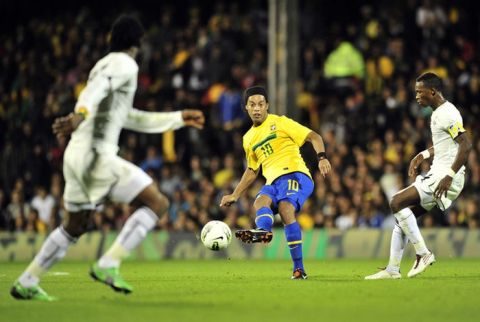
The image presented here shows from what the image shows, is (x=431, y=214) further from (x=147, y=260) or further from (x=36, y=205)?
(x=36, y=205)

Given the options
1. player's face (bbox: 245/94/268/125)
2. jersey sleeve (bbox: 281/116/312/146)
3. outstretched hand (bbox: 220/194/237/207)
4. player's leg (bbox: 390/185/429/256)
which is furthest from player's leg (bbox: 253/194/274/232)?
player's leg (bbox: 390/185/429/256)

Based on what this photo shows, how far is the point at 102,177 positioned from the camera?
345 inches

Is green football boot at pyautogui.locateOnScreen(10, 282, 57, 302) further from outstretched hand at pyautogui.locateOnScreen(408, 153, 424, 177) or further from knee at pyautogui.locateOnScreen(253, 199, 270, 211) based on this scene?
outstretched hand at pyautogui.locateOnScreen(408, 153, 424, 177)

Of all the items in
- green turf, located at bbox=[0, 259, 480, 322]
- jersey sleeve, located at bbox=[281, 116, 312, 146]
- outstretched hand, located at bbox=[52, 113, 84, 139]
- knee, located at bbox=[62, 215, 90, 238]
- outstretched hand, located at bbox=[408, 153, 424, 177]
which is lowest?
green turf, located at bbox=[0, 259, 480, 322]

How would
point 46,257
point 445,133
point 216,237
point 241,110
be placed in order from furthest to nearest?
point 241,110
point 216,237
point 445,133
point 46,257

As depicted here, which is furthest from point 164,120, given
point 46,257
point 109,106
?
point 46,257

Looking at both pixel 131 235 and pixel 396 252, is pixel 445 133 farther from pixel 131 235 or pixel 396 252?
pixel 131 235

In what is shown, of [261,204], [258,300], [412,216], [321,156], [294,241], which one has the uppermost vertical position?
[321,156]

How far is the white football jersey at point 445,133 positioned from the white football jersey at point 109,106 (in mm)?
3567

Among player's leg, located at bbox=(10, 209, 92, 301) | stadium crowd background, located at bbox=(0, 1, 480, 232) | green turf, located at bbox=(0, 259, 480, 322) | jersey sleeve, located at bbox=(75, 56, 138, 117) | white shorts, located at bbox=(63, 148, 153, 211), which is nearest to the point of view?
green turf, located at bbox=(0, 259, 480, 322)

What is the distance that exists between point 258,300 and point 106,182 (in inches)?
64.0

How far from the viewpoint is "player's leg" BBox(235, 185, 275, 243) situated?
11.0 metres

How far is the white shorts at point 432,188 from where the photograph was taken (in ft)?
37.4

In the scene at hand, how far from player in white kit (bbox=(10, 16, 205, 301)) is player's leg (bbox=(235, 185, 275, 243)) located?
7.42 ft
